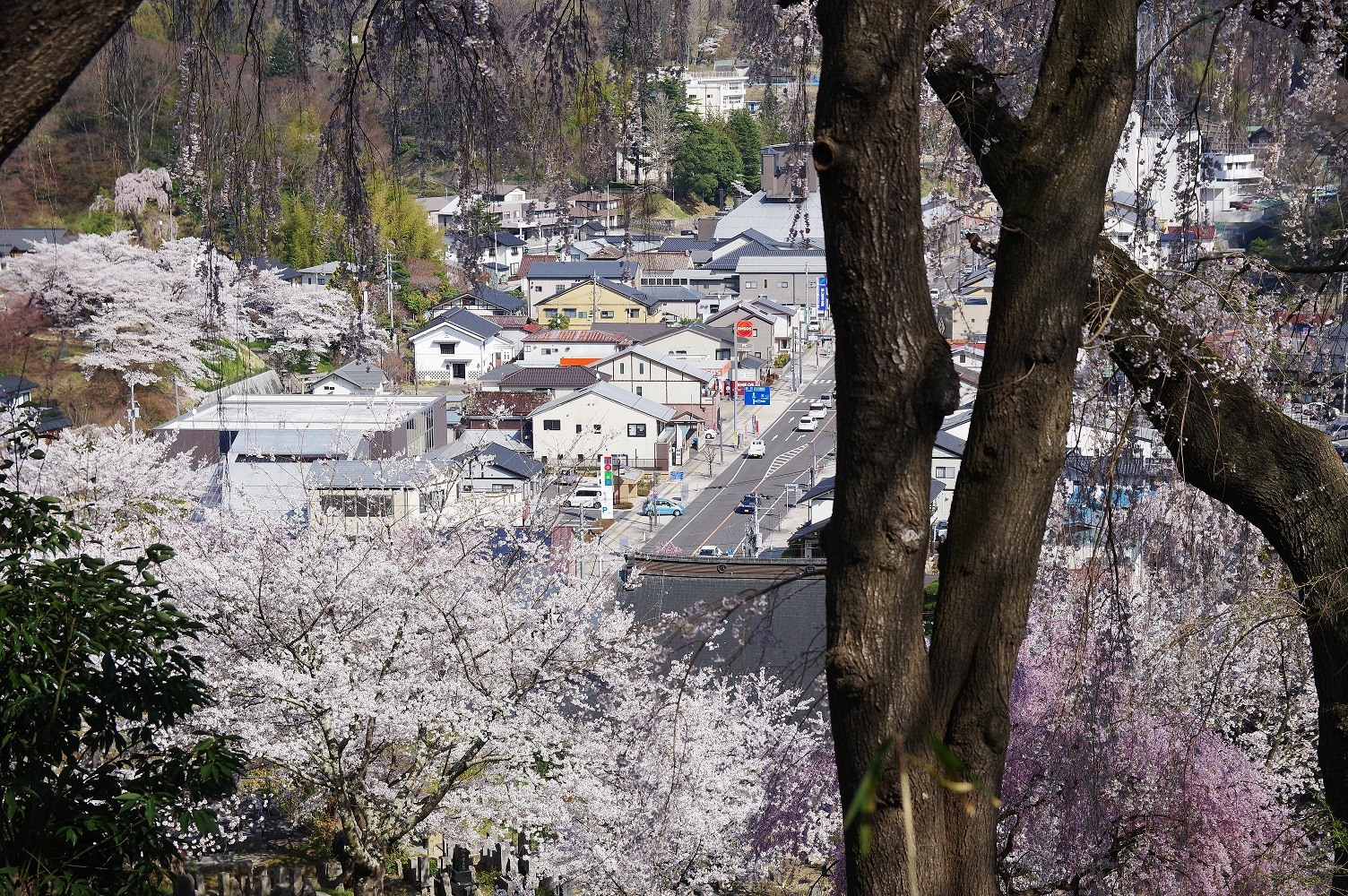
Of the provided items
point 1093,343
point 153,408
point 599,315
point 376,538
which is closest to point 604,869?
point 376,538

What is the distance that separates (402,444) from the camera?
17.9 metres

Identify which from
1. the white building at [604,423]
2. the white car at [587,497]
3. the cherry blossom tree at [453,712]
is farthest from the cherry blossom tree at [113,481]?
the white building at [604,423]

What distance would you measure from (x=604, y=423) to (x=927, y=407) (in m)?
20.1

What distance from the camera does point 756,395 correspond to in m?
25.3

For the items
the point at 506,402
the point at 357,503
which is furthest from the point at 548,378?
the point at 357,503

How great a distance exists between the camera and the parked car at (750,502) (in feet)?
62.5

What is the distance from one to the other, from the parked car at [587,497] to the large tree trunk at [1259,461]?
16827 mm

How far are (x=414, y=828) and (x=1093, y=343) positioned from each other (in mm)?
5171

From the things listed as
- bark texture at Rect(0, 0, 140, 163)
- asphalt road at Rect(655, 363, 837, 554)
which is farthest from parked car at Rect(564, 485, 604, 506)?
bark texture at Rect(0, 0, 140, 163)

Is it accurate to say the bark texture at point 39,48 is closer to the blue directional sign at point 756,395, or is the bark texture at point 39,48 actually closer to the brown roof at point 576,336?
the blue directional sign at point 756,395

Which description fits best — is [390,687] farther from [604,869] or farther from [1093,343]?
[1093,343]

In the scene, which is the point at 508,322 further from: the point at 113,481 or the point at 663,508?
the point at 113,481

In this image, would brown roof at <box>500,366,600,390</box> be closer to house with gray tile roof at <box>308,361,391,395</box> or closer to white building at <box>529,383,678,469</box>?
white building at <box>529,383,678,469</box>

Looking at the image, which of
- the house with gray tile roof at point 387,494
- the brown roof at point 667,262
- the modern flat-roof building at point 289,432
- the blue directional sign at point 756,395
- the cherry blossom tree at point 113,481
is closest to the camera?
the house with gray tile roof at point 387,494
